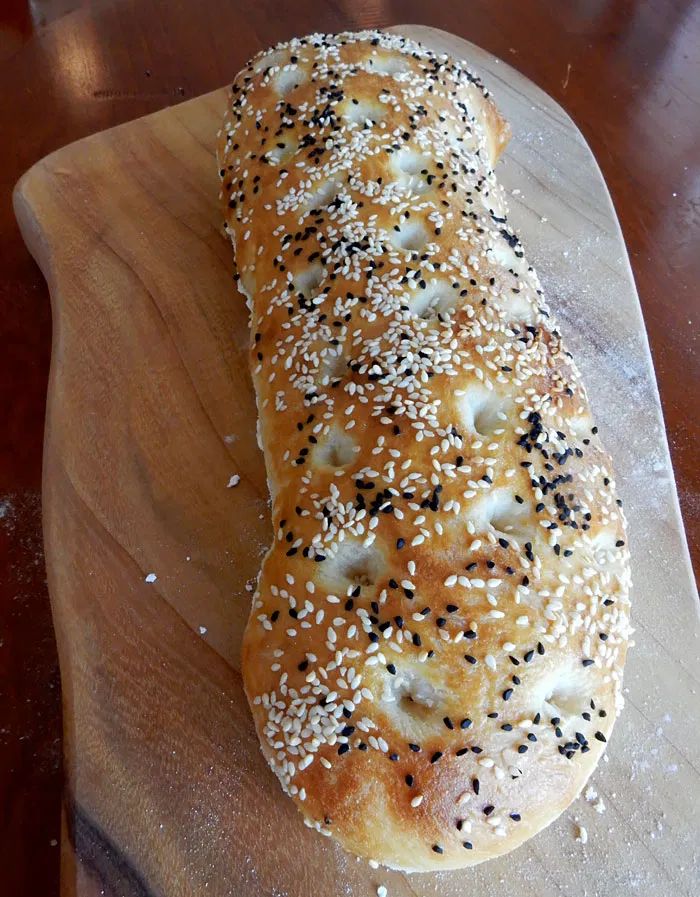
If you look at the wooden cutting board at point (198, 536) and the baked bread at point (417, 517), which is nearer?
the baked bread at point (417, 517)

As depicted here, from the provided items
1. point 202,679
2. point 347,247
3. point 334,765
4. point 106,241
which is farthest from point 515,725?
point 106,241

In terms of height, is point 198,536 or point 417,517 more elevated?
point 417,517

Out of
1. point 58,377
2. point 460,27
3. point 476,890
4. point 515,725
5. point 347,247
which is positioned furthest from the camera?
point 460,27

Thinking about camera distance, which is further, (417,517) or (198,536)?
(198,536)

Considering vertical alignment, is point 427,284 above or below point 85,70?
above

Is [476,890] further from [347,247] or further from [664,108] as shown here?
[664,108]
